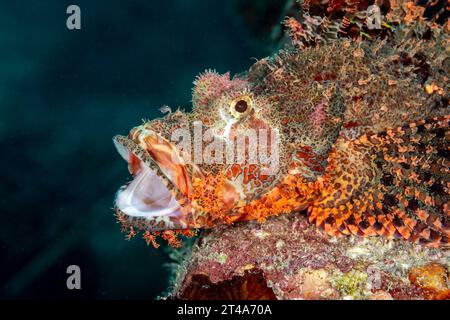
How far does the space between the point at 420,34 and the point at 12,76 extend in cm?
1295

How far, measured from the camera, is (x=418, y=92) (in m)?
4.24

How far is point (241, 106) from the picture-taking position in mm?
3658

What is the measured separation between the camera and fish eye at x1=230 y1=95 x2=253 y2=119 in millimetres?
3633

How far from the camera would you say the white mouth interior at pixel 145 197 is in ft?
11.8

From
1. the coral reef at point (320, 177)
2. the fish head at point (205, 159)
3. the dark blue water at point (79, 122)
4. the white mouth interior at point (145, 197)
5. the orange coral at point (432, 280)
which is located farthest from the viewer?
the dark blue water at point (79, 122)

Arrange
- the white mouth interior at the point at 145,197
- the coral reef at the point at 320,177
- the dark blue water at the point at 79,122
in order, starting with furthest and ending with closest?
the dark blue water at the point at 79,122
the white mouth interior at the point at 145,197
the coral reef at the point at 320,177

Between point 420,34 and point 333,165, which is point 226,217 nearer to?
point 333,165

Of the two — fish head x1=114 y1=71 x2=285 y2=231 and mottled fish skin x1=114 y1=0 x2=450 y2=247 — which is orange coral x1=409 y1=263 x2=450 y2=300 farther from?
fish head x1=114 y1=71 x2=285 y2=231

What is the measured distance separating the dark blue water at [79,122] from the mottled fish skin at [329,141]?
28.1 feet

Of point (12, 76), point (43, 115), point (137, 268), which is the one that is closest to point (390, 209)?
point (137, 268)

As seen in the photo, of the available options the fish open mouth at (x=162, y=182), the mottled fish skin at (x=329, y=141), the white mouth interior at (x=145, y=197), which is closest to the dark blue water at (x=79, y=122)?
the white mouth interior at (x=145, y=197)

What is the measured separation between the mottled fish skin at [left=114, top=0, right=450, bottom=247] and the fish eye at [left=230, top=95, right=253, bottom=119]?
11mm

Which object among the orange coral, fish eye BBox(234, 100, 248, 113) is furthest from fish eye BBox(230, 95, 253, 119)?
the orange coral

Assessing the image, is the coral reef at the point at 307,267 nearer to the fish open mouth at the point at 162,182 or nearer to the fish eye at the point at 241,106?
the fish open mouth at the point at 162,182
